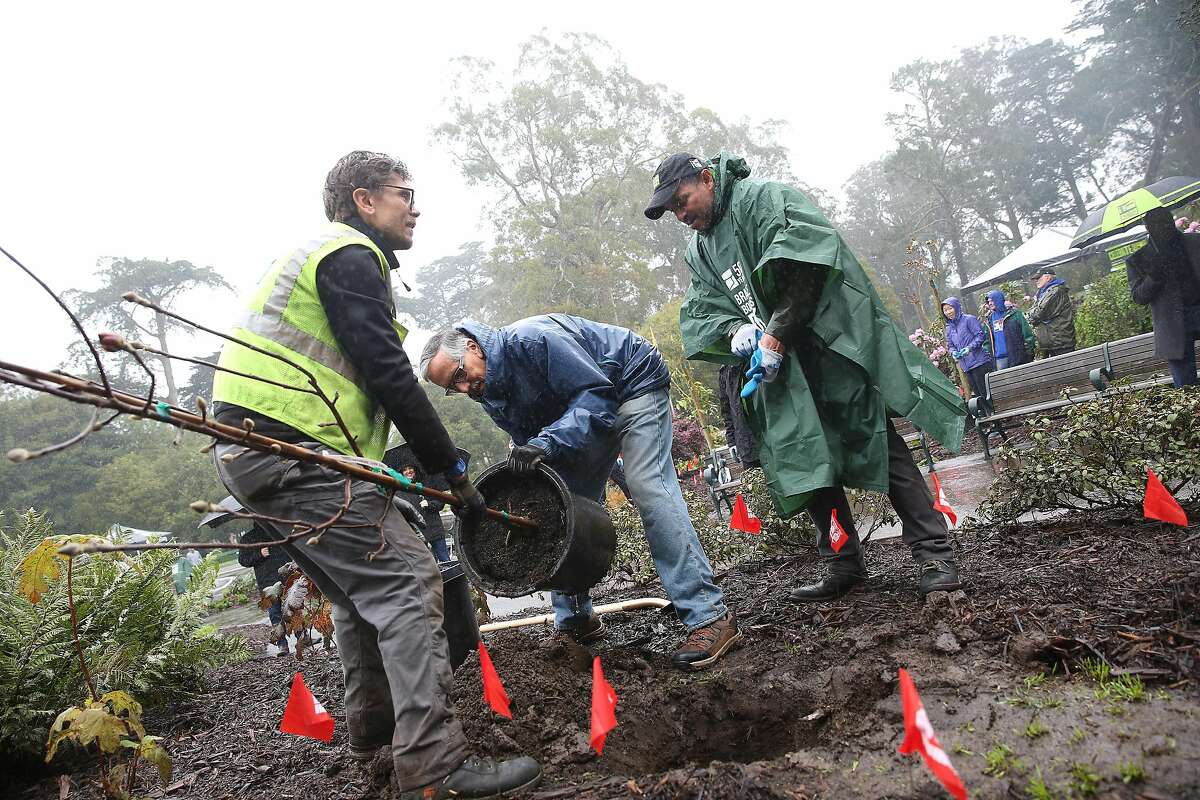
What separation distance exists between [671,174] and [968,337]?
8284 mm

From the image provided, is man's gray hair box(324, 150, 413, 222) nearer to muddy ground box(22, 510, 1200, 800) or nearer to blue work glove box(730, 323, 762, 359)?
blue work glove box(730, 323, 762, 359)

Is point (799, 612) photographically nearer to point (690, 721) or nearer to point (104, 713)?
point (690, 721)

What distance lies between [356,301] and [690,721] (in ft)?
5.82

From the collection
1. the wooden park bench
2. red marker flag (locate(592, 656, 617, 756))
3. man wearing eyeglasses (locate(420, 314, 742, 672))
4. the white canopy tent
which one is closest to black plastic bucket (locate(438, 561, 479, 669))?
man wearing eyeglasses (locate(420, 314, 742, 672))

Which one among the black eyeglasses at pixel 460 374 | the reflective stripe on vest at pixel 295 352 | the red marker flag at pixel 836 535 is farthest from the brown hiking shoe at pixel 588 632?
the reflective stripe on vest at pixel 295 352

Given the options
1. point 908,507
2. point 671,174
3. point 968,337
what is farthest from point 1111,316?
point 671,174

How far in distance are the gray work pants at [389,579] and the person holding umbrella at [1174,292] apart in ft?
20.2

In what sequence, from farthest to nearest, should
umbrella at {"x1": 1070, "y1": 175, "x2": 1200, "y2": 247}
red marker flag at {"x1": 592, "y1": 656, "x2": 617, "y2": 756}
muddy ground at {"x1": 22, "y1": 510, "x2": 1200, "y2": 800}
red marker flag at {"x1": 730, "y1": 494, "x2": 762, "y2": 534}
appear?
umbrella at {"x1": 1070, "y1": 175, "x2": 1200, "y2": 247} → red marker flag at {"x1": 730, "y1": 494, "x2": 762, "y2": 534} → red marker flag at {"x1": 592, "y1": 656, "x2": 617, "y2": 756} → muddy ground at {"x1": 22, "y1": 510, "x2": 1200, "y2": 800}

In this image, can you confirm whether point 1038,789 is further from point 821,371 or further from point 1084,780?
point 821,371

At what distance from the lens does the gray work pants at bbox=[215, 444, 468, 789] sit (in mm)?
1908

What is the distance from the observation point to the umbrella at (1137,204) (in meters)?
6.50

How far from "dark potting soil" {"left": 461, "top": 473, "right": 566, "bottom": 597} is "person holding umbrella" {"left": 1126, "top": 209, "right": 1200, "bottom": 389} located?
5.47 m

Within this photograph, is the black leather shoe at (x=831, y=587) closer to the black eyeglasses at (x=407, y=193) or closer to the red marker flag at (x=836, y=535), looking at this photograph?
the red marker flag at (x=836, y=535)

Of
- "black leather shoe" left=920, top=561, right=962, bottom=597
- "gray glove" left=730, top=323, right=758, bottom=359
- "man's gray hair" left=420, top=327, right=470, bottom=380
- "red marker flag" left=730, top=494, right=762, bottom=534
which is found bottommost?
"black leather shoe" left=920, top=561, right=962, bottom=597
